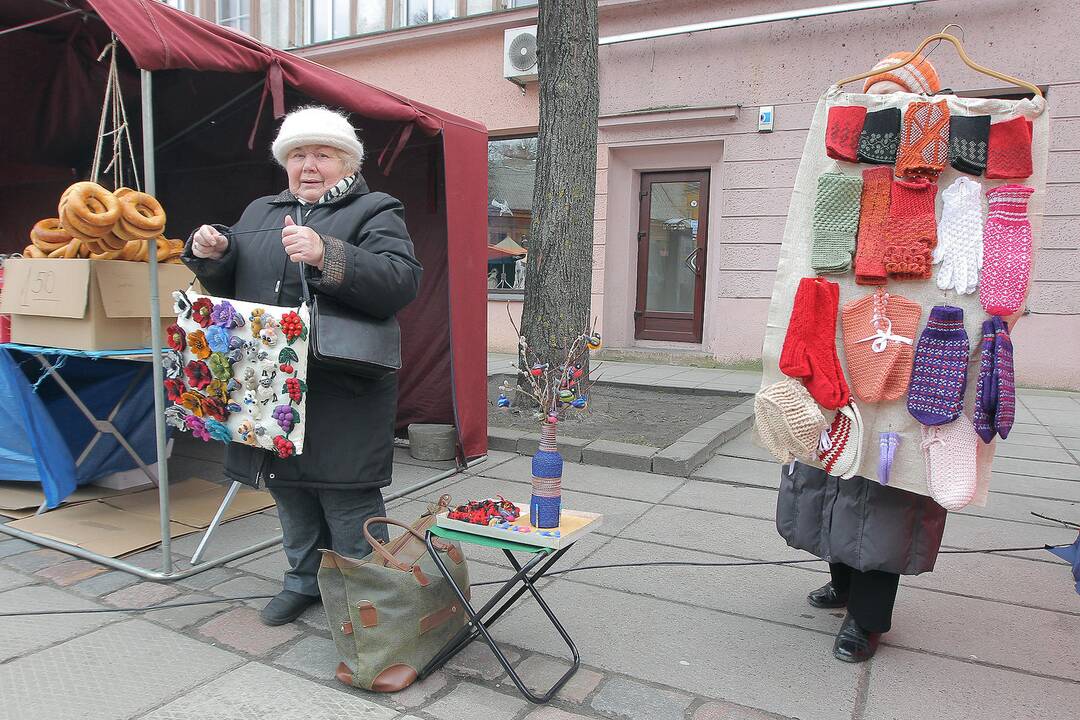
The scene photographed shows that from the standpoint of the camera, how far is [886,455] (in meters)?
2.20

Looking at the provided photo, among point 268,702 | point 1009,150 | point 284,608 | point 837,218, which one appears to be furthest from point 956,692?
point 284,608

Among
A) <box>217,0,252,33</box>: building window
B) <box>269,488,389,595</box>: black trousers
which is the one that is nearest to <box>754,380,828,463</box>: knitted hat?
<box>269,488,389,595</box>: black trousers

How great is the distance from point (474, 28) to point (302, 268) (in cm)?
920

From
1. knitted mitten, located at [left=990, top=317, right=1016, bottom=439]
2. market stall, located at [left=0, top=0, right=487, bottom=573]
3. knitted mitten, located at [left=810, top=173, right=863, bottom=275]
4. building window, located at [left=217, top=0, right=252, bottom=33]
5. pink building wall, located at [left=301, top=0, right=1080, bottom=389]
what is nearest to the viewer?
knitted mitten, located at [left=990, top=317, right=1016, bottom=439]

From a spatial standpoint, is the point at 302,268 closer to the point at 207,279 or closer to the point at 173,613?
the point at 207,279

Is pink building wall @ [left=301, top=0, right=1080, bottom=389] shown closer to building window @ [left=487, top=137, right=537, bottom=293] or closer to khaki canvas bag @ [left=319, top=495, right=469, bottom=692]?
building window @ [left=487, top=137, right=537, bottom=293]

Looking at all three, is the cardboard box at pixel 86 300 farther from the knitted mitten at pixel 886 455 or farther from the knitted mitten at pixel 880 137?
the knitted mitten at pixel 886 455

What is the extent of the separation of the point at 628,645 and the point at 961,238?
1.66m

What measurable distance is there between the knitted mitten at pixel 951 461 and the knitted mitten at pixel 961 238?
398 mm

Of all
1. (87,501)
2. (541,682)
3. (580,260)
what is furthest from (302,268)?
(580,260)

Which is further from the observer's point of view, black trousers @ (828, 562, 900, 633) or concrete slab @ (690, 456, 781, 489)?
concrete slab @ (690, 456, 781, 489)

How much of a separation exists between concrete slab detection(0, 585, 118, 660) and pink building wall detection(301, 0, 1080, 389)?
776 cm

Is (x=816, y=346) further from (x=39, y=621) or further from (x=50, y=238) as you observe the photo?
(x=50, y=238)

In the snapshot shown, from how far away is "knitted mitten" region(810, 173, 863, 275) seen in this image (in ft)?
7.40
